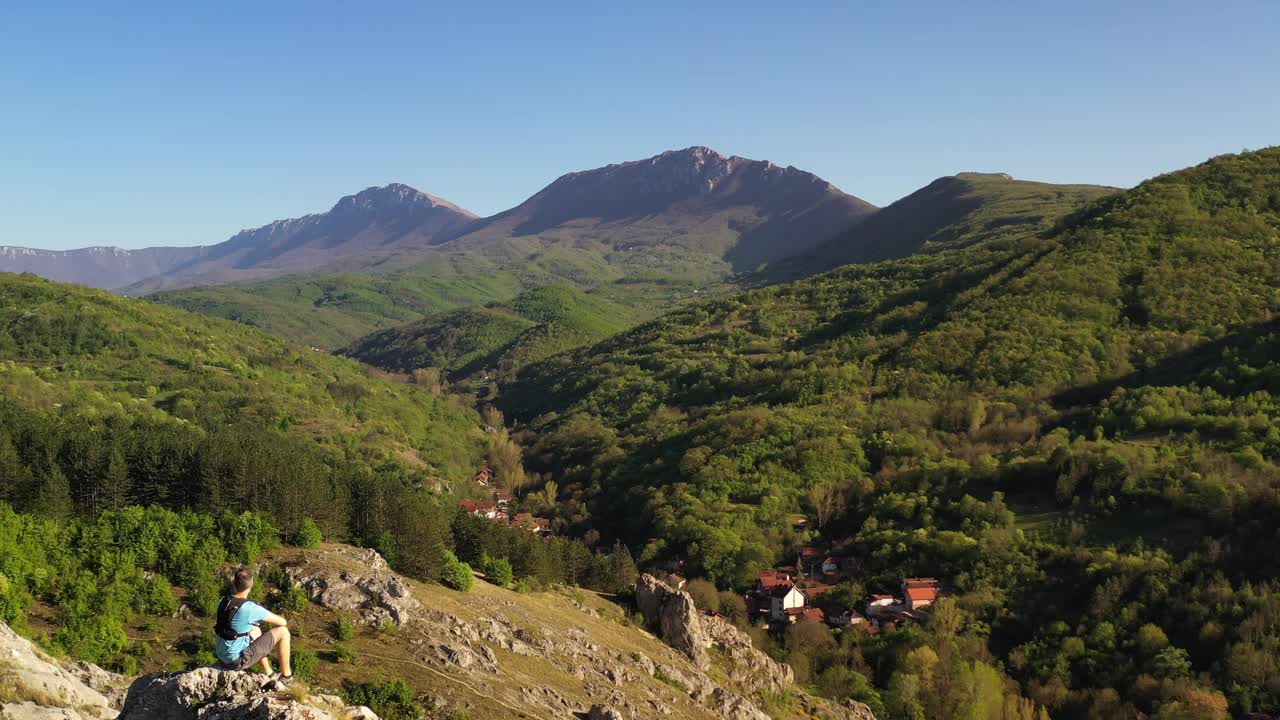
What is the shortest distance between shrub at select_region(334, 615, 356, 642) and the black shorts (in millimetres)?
10961

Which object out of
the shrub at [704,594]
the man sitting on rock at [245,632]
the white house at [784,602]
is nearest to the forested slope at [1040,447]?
the shrub at [704,594]

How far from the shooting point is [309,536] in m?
28.4

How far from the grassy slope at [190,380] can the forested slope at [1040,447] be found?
59.8ft

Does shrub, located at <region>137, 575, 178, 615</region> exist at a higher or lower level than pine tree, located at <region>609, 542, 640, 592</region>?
higher

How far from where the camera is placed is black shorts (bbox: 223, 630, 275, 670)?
11.8m

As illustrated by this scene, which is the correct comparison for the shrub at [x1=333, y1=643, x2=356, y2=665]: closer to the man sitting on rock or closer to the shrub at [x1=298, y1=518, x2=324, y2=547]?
the shrub at [x1=298, y1=518, x2=324, y2=547]

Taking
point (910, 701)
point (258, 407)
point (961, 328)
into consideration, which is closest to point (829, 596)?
point (910, 701)

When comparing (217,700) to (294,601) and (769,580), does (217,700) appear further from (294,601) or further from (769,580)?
(769,580)

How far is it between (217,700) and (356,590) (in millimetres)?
13223

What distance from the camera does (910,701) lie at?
41.0 meters

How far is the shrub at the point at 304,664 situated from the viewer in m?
18.6

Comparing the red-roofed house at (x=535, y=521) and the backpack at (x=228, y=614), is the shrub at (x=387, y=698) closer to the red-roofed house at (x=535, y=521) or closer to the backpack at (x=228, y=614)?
the backpack at (x=228, y=614)

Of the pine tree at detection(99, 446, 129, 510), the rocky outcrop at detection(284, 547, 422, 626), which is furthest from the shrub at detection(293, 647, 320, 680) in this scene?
the pine tree at detection(99, 446, 129, 510)

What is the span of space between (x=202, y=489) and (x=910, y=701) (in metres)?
34.3
